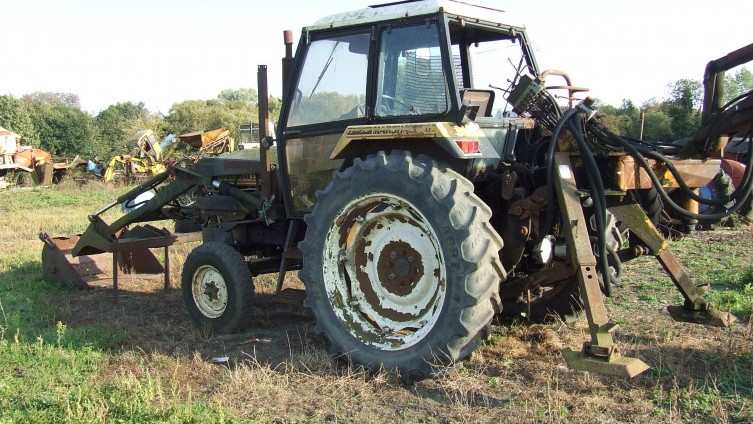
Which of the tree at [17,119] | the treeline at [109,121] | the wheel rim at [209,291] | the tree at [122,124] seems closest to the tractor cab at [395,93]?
the wheel rim at [209,291]

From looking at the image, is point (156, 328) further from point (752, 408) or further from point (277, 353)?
point (752, 408)

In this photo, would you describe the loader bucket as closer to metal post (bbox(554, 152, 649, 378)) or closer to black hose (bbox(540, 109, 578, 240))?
black hose (bbox(540, 109, 578, 240))

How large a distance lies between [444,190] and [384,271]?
35.9 inches

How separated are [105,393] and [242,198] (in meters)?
2.57

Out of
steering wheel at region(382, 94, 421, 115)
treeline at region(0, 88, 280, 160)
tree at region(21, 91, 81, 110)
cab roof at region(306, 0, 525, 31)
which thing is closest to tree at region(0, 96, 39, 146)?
treeline at region(0, 88, 280, 160)

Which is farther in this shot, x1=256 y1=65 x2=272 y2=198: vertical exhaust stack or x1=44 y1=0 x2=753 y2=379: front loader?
x1=256 y1=65 x2=272 y2=198: vertical exhaust stack

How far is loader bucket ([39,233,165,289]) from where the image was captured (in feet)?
26.6

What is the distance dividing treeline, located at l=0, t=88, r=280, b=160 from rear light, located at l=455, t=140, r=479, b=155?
30705 mm

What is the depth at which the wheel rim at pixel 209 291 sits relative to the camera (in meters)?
6.17

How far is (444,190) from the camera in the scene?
4.33 m

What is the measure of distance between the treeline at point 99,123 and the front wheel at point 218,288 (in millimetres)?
28639

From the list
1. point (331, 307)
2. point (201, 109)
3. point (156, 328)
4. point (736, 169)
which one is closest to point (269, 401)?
point (331, 307)

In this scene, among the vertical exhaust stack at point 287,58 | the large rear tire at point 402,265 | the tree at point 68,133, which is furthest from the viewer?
the tree at point 68,133

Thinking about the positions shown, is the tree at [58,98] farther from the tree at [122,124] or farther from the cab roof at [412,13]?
the cab roof at [412,13]
